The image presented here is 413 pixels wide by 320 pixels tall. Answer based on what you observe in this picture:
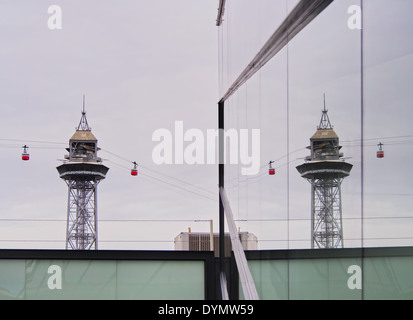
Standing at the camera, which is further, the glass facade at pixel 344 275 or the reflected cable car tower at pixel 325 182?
the reflected cable car tower at pixel 325 182

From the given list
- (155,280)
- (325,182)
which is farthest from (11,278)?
A: (325,182)

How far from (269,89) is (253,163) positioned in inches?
25.7

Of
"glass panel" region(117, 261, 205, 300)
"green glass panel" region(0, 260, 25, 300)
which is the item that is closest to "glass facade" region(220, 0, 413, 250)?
"glass panel" region(117, 261, 205, 300)

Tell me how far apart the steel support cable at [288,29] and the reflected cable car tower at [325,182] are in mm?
391

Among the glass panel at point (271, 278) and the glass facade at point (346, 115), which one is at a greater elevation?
the glass facade at point (346, 115)

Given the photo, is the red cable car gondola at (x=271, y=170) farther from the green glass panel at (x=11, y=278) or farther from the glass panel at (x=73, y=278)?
the green glass panel at (x=11, y=278)

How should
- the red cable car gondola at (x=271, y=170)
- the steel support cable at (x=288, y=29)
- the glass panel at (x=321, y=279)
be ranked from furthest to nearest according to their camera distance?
the red cable car gondola at (x=271, y=170), the steel support cable at (x=288, y=29), the glass panel at (x=321, y=279)

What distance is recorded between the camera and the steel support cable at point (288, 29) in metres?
1.95

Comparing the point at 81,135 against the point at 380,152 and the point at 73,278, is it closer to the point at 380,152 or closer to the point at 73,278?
the point at 73,278

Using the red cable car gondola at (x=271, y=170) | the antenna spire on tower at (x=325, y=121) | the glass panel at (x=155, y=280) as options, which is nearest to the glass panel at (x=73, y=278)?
the glass panel at (x=155, y=280)

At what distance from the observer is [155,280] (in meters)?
7.08

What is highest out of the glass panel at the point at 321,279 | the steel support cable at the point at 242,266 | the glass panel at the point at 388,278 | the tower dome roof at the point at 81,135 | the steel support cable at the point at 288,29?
the tower dome roof at the point at 81,135

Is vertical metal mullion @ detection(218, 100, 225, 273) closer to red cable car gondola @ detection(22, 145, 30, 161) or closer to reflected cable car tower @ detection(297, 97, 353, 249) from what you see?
reflected cable car tower @ detection(297, 97, 353, 249)

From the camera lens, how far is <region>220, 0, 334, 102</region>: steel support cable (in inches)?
76.6
